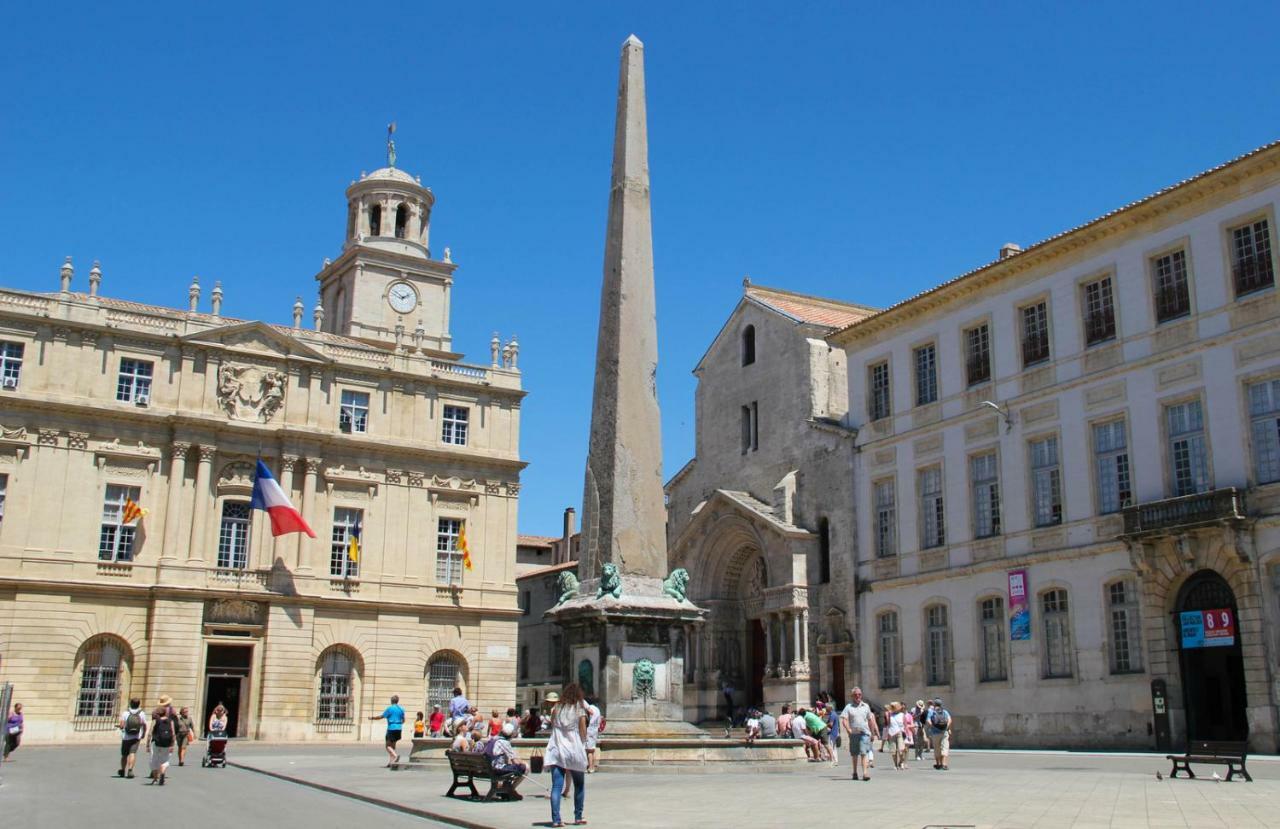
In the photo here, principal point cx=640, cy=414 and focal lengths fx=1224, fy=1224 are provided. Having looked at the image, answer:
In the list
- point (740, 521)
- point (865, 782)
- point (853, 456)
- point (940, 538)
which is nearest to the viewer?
point (865, 782)

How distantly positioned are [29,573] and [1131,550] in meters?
30.3

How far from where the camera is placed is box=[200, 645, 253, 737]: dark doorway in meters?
38.3

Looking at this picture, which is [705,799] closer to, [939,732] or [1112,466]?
[939,732]

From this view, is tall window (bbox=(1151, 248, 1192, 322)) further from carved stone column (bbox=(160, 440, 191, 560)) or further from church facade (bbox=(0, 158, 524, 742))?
carved stone column (bbox=(160, 440, 191, 560))

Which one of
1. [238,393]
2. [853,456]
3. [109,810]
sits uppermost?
[238,393]

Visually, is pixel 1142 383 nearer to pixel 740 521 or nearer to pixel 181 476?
pixel 740 521

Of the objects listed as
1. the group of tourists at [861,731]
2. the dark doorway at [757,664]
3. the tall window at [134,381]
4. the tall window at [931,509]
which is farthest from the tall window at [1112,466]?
the tall window at [134,381]

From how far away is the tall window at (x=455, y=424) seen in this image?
144 feet

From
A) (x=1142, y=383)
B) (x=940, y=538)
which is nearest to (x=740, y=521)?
(x=940, y=538)

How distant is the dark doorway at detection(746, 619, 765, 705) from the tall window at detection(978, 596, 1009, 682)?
9397mm

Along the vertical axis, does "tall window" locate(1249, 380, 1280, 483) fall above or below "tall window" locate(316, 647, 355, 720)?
above

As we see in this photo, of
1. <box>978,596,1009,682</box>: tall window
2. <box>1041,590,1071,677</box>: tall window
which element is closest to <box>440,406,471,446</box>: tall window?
<box>978,596,1009,682</box>: tall window

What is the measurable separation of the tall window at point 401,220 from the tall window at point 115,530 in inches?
740

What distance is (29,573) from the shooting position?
3616cm
